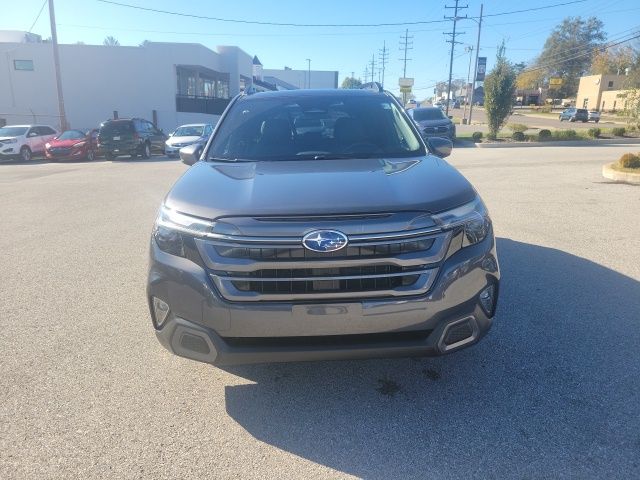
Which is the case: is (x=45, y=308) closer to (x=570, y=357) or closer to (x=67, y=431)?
(x=67, y=431)

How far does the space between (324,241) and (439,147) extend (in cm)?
217

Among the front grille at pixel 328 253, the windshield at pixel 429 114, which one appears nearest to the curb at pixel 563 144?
the windshield at pixel 429 114

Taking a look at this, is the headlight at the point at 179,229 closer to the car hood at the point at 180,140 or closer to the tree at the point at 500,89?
the car hood at the point at 180,140

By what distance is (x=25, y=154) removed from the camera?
22562 millimetres

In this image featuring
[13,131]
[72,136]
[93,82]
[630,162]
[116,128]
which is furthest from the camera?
[93,82]

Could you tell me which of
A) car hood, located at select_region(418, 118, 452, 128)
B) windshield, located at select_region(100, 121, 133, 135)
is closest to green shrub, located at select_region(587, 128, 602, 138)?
car hood, located at select_region(418, 118, 452, 128)

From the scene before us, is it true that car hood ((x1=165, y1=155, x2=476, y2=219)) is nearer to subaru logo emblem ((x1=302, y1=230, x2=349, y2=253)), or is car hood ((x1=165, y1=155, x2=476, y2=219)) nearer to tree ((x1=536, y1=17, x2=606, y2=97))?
subaru logo emblem ((x1=302, y1=230, x2=349, y2=253))

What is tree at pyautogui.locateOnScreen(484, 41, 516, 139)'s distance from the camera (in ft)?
84.9

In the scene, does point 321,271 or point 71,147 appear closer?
point 321,271

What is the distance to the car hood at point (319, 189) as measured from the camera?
8.70ft

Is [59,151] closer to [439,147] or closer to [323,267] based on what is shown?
[439,147]

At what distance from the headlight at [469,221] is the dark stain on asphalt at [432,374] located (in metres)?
1.01

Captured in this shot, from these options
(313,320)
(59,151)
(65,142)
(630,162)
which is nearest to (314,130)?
(313,320)

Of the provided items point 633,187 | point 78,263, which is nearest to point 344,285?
point 78,263
